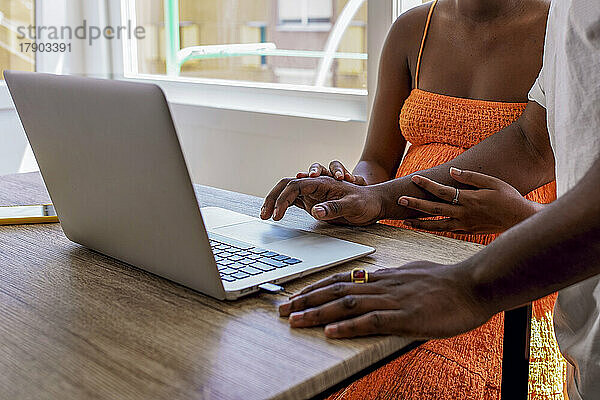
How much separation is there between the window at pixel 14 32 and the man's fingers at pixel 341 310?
2.47m

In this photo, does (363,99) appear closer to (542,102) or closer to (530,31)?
(530,31)

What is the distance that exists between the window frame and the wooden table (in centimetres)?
113

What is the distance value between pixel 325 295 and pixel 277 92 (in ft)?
5.83

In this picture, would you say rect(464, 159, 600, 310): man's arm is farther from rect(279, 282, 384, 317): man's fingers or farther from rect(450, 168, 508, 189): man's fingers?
rect(450, 168, 508, 189): man's fingers

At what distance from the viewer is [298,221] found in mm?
1203

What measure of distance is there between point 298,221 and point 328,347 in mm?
501

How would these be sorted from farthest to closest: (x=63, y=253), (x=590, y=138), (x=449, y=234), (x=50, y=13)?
(x=50, y=13), (x=449, y=234), (x=63, y=253), (x=590, y=138)

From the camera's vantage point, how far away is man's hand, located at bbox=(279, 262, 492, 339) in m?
0.74

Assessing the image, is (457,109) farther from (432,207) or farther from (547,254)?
(547,254)

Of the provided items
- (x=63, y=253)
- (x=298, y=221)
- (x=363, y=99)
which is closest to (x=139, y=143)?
(x=63, y=253)

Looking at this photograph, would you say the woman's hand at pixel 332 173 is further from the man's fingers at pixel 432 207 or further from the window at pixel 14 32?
the window at pixel 14 32

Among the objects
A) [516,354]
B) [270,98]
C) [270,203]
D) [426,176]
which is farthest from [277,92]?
[516,354]

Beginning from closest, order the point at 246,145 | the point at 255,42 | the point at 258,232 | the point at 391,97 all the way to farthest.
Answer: the point at 258,232 → the point at 391,97 → the point at 246,145 → the point at 255,42

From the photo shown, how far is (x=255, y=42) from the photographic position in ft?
8.61
